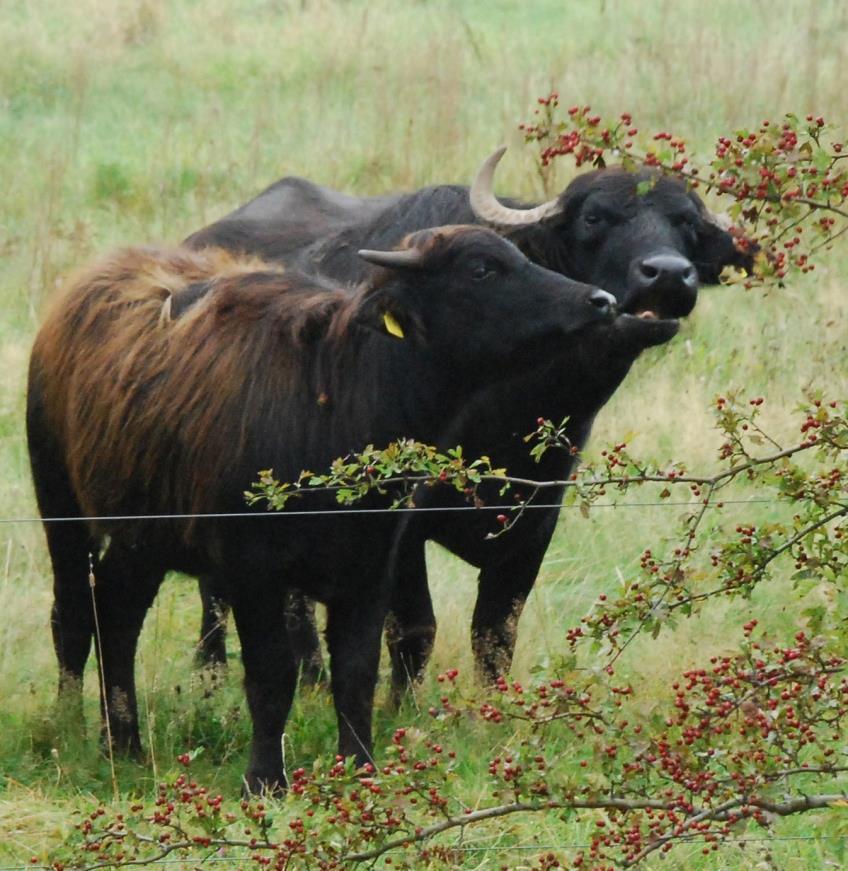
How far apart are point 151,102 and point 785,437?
27.5ft

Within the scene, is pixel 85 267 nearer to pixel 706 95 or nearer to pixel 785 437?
pixel 785 437

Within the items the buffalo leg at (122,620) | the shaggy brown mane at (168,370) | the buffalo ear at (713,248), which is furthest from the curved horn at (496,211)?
the buffalo leg at (122,620)

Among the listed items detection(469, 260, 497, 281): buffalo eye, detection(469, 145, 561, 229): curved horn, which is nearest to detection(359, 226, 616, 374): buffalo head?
detection(469, 260, 497, 281): buffalo eye

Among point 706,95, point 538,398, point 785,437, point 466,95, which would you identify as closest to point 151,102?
point 466,95

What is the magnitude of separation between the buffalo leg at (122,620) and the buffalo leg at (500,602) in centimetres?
125

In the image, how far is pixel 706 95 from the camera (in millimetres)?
13461

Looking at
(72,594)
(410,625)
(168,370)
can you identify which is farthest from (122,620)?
(410,625)

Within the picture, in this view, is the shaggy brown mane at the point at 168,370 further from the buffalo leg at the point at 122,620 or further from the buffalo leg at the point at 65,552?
the buffalo leg at the point at 122,620

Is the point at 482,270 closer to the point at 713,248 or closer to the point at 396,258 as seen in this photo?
the point at 396,258

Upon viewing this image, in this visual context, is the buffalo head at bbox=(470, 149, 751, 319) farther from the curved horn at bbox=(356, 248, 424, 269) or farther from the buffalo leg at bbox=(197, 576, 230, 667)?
the buffalo leg at bbox=(197, 576, 230, 667)

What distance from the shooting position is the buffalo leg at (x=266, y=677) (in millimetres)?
5590

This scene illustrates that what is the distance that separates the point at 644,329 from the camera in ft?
20.0

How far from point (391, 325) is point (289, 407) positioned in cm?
43

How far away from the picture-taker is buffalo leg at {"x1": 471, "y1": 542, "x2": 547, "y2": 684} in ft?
21.1
